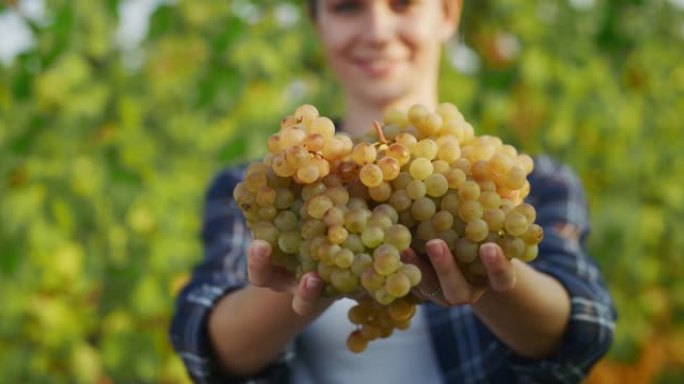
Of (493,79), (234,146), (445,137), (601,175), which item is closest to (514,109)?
(493,79)

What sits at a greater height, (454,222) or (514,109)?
(454,222)

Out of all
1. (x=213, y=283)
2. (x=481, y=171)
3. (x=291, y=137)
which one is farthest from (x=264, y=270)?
(x=213, y=283)

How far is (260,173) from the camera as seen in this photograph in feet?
4.14

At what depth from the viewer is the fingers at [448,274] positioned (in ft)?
4.01

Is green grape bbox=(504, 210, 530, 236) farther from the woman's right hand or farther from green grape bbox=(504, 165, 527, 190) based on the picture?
the woman's right hand

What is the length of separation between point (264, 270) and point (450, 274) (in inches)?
7.7

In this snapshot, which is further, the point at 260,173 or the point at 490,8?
the point at 490,8

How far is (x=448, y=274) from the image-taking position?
1.23 metres

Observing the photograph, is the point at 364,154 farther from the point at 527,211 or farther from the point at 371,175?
the point at 527,211

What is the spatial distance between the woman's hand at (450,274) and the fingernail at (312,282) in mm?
92

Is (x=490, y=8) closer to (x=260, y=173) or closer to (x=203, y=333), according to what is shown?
(x=203, y=333)

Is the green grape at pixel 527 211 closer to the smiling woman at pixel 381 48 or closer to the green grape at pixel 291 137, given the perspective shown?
the green grape at pixel 291 137

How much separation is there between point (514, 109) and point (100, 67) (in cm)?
123

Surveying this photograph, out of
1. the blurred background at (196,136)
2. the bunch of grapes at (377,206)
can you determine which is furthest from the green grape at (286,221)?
the blurred background at (196,136)
